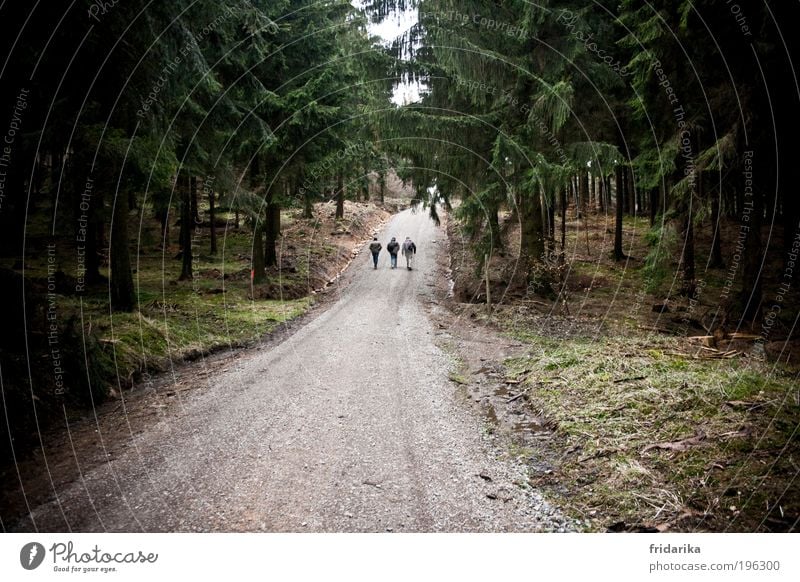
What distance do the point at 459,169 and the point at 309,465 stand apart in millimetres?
11285

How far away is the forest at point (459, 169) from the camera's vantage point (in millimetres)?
5559

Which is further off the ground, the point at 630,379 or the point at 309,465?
the point at 630,379

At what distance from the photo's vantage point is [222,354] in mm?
10242

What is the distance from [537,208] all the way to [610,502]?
11909 millimetres

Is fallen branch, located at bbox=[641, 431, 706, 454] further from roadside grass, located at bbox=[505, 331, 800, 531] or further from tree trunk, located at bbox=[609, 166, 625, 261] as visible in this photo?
tree trunk, located at bbox=[609, 166, 625, 261]

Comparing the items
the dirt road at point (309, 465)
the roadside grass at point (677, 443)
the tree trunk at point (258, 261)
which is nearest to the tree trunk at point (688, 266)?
the roadside grass at point (677, 443)

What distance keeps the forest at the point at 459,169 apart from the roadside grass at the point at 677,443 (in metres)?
0.03

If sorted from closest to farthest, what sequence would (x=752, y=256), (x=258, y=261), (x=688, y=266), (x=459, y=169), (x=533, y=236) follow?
1. (x=752, y=256)
2. (x=459, y=169)
3. (x=533, y=236)
4. (x=688, y=266)
5. (x=258, y=261)

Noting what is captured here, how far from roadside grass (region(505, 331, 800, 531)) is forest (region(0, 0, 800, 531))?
0.03 m

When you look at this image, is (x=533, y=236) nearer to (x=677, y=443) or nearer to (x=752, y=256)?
(x=752, y=256)

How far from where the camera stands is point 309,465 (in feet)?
15.9

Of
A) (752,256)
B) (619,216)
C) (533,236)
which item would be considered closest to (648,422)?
(752,256)
